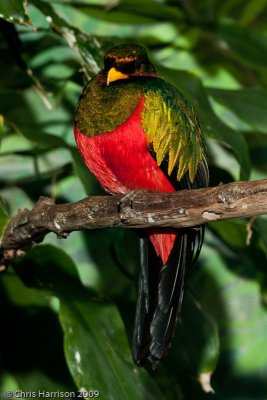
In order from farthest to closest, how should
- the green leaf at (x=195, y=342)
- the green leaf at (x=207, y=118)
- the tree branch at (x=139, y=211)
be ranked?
→ the green leaf at (x=195, y=342), the green leaf at (x=207, y=118), the tree branch at (x=139, y=211)

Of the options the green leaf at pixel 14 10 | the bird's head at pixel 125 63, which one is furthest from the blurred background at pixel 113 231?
the bird's head at pixel 125 63

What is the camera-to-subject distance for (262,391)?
2.70 m

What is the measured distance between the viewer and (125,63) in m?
1.66

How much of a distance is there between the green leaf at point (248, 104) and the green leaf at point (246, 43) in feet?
0.96

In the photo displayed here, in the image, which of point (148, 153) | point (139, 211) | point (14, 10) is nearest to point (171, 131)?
point (148, 153)

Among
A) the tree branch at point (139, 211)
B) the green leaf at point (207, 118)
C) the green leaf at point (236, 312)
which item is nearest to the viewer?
the tree branch at point (139, 211)

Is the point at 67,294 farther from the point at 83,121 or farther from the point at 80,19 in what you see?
the point at 80,19

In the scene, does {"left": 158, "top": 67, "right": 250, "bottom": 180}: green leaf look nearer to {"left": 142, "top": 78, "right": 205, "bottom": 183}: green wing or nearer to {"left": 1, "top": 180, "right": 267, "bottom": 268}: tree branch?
{"left": 142, "top": 78, "right": 205, "bottom": 183}: green wing

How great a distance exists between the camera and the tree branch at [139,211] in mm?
1171

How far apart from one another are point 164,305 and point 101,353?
213mm

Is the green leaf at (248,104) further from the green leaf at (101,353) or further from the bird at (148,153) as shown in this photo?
the green leaf at (101,353)

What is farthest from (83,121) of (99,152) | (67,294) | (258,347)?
(258,347)

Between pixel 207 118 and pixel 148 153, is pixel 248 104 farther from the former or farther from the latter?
pixel 148 153

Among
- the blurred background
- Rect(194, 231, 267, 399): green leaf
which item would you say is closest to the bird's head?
the blurred background
